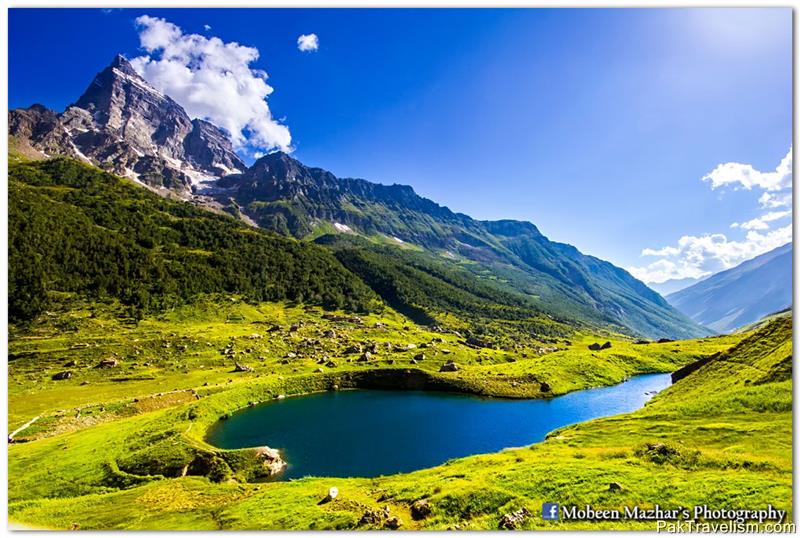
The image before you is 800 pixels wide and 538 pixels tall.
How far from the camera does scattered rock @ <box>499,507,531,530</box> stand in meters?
22.7

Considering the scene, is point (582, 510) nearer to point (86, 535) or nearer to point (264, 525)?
point (264, 525)

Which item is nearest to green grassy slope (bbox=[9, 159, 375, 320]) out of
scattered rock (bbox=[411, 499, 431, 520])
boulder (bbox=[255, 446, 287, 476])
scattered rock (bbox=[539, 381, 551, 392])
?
boulder (bbox=[255, 446, 287, 476])

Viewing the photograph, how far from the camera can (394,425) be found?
60.6m

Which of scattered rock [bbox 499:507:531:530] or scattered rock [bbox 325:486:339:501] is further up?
scattered rock [bbox 499:507:531:530]

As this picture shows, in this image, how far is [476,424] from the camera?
197 ft

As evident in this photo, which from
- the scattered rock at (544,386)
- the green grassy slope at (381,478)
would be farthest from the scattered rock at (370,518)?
the scattered rock at (544,386)

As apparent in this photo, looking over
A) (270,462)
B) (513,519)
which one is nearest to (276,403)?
(270,462)

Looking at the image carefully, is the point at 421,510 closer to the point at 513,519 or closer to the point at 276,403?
the point at 513,519

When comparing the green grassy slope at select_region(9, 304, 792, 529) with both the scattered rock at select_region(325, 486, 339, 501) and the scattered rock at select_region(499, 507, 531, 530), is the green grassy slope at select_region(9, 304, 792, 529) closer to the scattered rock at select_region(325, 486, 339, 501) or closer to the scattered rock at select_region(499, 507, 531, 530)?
the scattered rock at select_region(499, 507, 531, 530)

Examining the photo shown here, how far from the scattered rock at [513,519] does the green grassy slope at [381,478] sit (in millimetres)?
427

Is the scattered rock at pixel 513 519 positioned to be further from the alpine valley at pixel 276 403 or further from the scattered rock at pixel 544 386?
the scattered rock at pixel 544 386

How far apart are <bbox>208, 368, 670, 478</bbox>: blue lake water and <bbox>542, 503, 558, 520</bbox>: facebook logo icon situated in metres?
21.5

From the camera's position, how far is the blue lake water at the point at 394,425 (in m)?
46.2

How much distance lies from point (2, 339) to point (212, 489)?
20006mm
